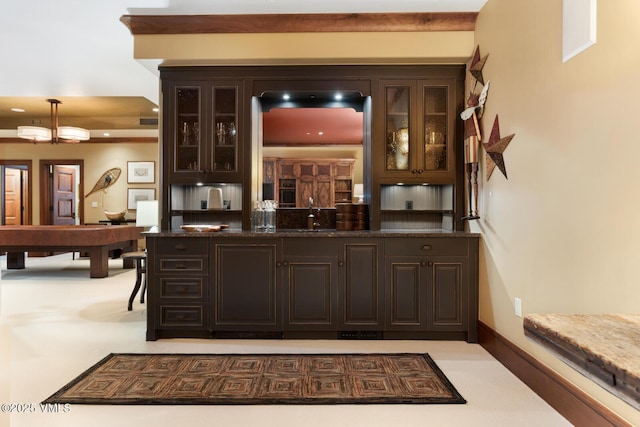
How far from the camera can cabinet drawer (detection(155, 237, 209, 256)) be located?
322 centimetres

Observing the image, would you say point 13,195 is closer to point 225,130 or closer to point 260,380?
point 225,130

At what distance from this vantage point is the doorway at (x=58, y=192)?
893cm

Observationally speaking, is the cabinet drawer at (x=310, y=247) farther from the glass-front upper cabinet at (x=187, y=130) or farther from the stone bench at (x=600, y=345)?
the stone bench at (x=600, y=345)

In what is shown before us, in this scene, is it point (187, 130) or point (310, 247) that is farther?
point (187, 130)

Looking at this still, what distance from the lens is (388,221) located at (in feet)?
12.5

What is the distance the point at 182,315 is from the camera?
323cm

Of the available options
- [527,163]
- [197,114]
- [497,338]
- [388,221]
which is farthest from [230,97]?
[497,338]

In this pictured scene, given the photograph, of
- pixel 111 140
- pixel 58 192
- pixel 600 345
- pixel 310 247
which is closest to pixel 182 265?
pixel 310 247

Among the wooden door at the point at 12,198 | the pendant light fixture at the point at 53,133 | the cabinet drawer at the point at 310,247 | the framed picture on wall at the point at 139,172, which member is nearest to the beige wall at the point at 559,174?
the cabinet drawer at the point at 310,247

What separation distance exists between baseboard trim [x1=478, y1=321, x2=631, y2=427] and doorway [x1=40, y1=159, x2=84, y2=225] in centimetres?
921

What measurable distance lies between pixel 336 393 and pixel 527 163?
193cm

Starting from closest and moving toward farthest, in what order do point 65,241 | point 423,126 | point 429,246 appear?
point 429,246 → point 423,126 → point 65,241

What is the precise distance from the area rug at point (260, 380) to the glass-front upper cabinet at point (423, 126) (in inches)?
65.7

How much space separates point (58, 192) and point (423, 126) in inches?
372
